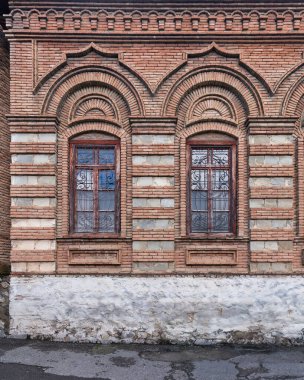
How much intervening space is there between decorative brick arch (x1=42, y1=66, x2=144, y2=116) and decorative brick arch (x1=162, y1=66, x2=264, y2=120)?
71 cm

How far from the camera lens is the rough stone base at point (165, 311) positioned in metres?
8.34

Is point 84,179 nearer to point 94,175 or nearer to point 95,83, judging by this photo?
point 94,175

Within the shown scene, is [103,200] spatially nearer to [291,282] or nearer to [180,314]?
[180,314]

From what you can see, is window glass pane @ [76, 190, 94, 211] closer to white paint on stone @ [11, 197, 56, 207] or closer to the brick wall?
white paint on stone @ [11, 197, 56, 207]

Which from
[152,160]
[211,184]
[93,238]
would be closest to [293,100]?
[211,184]

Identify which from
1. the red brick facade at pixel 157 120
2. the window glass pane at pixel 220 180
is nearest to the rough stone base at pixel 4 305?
the red brick facade at pixel 157 120

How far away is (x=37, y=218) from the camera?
28.1 ft

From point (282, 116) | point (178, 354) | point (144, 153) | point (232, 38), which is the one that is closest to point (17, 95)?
point (144, 153)

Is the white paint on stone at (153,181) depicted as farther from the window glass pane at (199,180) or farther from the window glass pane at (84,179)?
the window glass pane at (84,179)

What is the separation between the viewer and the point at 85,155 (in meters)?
8.93

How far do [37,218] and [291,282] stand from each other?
17.6ft

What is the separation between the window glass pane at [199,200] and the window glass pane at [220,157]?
69 centimetres

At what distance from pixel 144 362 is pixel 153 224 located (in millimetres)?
2650

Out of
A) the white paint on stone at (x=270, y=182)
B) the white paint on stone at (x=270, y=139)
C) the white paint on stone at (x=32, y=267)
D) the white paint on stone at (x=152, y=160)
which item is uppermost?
the white paint on stone at (x=270, y=139)
